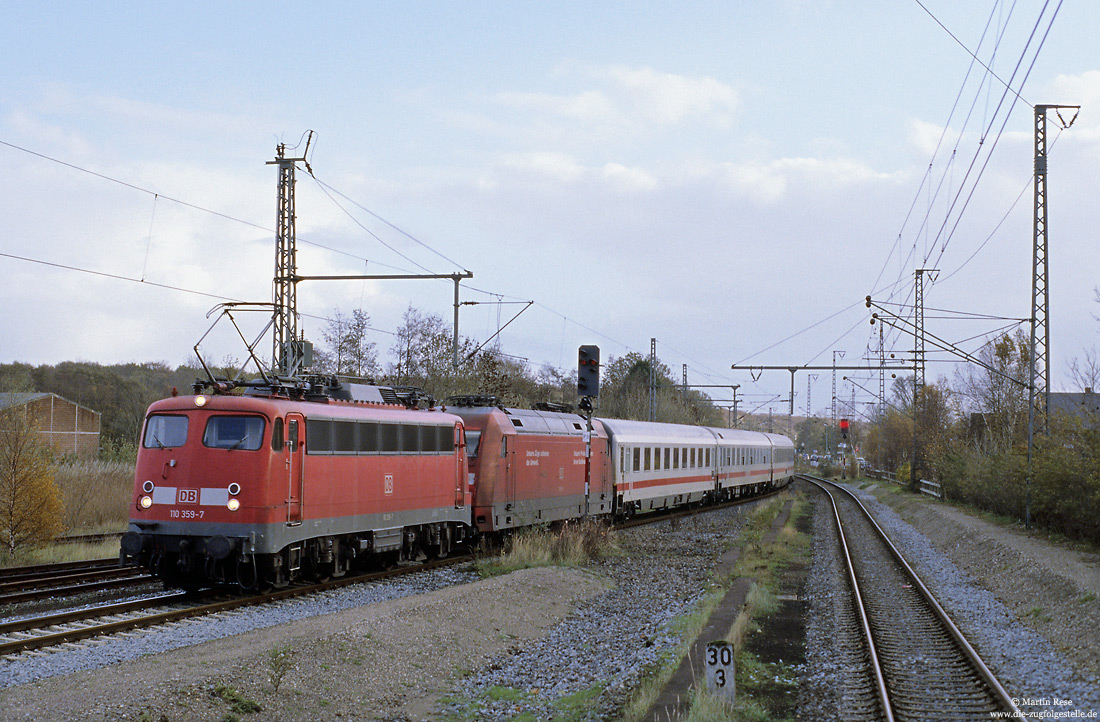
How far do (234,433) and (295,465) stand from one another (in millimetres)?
1021

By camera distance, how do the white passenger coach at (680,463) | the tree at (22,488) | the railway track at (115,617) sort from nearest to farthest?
the railway track at (115,617)
the tree at (22,488)
the white passenger coach at (680,463)

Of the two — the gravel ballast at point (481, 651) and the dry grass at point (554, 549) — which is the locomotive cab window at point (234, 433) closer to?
the gravel ballast at point (481, 651)

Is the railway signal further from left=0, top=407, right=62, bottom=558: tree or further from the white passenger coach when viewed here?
left=0, top=407, right=62, bottom=558: tree

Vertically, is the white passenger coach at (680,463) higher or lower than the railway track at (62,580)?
higher

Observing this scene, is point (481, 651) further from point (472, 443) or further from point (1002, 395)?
point (1002, 395)

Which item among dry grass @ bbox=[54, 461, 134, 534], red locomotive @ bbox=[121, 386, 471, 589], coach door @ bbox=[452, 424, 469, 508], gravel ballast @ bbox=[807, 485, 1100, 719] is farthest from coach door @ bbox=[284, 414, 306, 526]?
dry grass @ bbox=[54, 461, 134, 534]

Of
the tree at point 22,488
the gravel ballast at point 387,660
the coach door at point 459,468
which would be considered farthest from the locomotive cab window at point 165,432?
the coach door at point 459,468

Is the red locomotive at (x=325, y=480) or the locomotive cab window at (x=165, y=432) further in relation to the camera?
the locomotive cab window at (x=165, y=432)

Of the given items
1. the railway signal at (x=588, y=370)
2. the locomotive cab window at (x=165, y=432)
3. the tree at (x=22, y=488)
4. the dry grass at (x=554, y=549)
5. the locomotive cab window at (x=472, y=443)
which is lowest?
the dry grass at (x=554, y=549)

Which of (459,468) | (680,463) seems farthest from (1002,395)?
(459,468)

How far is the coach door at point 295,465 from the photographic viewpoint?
45.6 feet

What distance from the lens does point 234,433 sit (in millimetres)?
13641

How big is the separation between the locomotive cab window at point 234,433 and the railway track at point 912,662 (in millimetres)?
8496

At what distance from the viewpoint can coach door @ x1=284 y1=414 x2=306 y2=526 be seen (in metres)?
13.9
